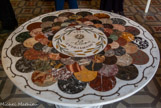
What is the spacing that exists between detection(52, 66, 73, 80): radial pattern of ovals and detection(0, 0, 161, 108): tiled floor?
49 cm

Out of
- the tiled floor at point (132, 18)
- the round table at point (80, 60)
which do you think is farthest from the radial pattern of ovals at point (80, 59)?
the tiled floor at point (132, 18)

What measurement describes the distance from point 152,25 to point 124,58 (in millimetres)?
1468

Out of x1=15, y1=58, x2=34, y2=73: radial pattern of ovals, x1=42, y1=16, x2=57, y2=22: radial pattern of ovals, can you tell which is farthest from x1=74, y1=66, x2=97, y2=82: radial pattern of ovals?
x1=42, y1=16, x2=57, y2=22: radial pattern of ovals

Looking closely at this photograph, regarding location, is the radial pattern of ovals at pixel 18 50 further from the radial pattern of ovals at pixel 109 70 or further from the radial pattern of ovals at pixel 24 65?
the radial pattern of ovals at pixel 109 70

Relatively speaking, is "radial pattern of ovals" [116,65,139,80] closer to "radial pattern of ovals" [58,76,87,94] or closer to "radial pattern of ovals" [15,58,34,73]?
"radial pattern of ovals" [58,76,87,94]

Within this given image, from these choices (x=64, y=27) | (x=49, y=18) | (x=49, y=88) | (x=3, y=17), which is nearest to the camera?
(x=49, y=88)

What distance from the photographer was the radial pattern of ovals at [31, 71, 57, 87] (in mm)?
713

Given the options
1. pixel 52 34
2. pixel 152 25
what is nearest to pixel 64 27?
pixel 52 34

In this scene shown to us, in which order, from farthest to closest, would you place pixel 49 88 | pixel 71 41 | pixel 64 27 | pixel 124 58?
1. pixel 64 27
2. pixel 71 41
3. pixel 124 58
4. pixel 49 88

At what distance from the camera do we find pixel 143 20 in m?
2.18

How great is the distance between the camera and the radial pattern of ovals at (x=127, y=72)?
0.74m

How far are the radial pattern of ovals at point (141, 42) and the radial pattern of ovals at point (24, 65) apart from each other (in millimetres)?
601

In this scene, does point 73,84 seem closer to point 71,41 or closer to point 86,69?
point 86,69

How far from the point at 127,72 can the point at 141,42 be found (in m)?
0.29
